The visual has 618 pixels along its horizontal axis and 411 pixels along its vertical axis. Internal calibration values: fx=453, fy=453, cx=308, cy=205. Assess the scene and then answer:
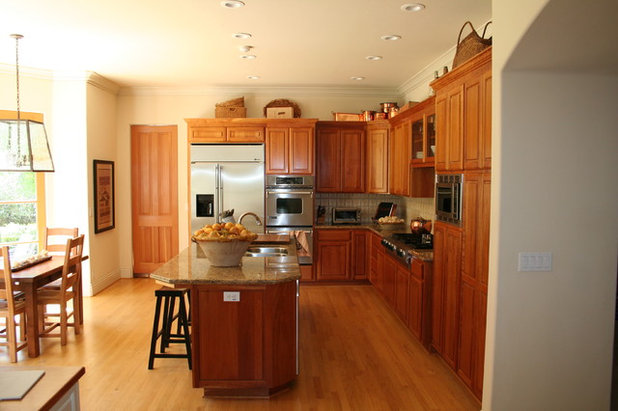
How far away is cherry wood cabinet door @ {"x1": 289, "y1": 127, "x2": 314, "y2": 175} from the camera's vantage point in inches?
250

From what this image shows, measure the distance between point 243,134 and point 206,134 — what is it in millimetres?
513

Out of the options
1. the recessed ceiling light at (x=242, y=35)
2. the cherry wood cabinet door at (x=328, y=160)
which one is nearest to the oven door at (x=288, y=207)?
the cherry wood cabinet door at (x=328, y=160)

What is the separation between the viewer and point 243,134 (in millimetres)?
6348

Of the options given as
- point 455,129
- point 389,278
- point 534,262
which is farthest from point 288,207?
point 534,262

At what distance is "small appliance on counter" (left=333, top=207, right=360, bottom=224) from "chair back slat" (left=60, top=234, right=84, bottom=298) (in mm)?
3470

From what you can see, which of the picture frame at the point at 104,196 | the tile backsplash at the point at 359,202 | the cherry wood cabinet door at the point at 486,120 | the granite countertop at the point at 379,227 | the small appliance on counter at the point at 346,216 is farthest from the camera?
the tile backsplash at the point at 359,202

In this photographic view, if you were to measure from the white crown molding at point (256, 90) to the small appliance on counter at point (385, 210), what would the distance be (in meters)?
1.71

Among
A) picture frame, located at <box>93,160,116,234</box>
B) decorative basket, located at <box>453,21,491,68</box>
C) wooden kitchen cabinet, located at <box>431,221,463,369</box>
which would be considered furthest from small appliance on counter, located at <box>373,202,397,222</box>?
picture frame, located at <box>93,160,116,234</box>

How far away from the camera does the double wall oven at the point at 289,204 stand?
6.35 meters

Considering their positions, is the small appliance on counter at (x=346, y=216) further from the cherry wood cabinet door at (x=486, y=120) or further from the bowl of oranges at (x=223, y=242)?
the cherry wood cabinet door at (x=486, y=120)

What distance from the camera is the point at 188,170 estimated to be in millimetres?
6387

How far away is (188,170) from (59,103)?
1.80 m

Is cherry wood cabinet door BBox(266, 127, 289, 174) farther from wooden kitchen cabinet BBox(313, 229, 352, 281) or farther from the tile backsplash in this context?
wooden kitchen cabinet BBox(313, 229, 352, 281)

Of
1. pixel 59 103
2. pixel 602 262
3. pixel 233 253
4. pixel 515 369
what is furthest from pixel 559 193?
pixel 59 103
